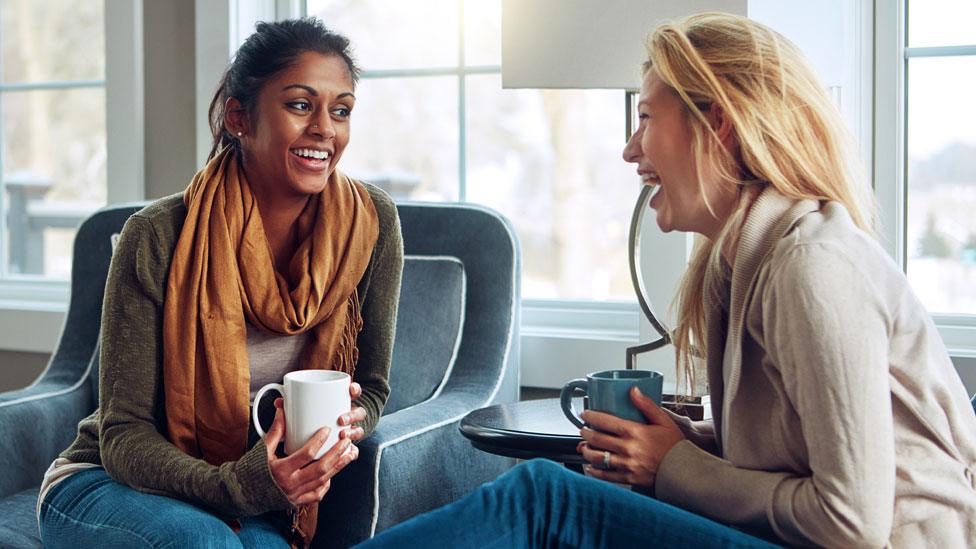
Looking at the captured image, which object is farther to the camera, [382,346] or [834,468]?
[382,346]

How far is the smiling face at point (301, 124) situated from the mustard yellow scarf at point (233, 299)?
63 millimetres

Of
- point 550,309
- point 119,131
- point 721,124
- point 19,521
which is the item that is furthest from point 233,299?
point 119,131

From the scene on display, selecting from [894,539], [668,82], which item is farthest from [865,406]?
[668,82]

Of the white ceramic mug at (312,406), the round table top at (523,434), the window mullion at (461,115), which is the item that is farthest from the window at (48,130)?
the white ceramic mug at (312,406)

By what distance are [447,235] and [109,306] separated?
2.65 ft

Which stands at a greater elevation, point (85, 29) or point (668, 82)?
point (85, 29)

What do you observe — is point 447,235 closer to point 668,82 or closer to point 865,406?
point 668,82

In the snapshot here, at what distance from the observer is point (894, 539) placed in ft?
3.81

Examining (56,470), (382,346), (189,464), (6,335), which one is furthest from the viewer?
(6,335)

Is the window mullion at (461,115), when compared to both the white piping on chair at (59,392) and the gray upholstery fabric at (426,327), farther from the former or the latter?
the white piping on chair at (59,392)

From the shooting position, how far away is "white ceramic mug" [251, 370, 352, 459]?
4.50 ft

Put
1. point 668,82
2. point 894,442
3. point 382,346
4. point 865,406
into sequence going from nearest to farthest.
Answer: point 865,406 < point 894,442 < point 668,82 < point 382,346

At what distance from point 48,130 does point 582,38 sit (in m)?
2.02

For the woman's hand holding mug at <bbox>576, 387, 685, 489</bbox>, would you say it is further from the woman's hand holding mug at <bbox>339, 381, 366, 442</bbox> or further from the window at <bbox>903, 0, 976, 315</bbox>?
the window at <bbox>903, 0, 976, 315</bbox>
